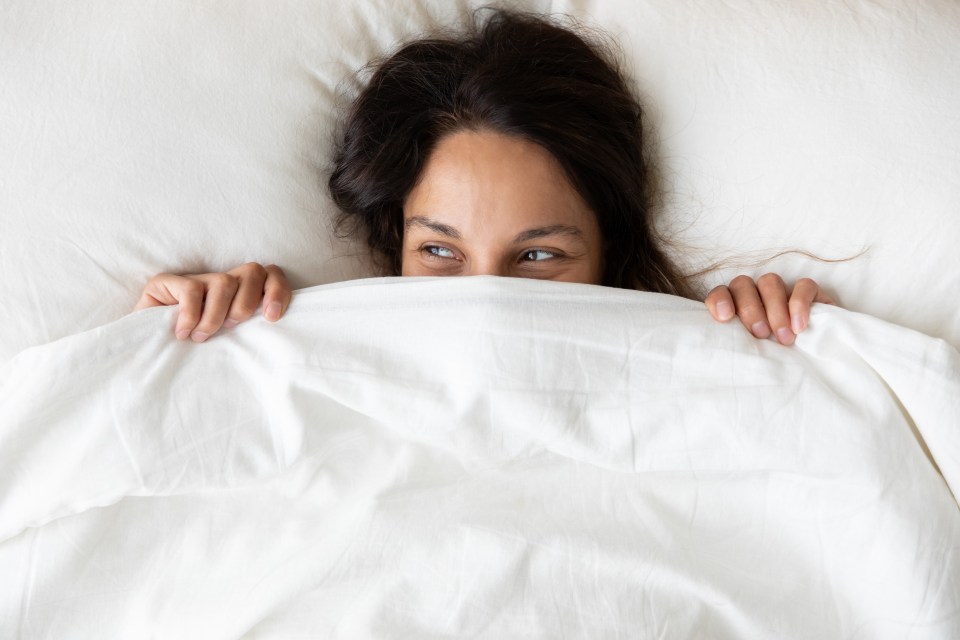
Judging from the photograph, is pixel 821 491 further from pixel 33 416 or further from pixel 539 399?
pixel 33 416

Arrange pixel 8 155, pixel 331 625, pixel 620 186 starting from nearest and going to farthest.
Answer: pixel 331 625 → pixel 8 155 → pixel 620 186

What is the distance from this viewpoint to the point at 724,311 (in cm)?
89

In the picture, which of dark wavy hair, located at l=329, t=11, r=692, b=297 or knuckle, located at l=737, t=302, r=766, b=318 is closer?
knuckle, located at l=737, t=302, r=766, b=318

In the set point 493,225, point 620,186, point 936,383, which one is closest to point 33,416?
point 493,225

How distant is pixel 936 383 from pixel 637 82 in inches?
19.8

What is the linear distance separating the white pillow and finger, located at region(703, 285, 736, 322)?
105mm

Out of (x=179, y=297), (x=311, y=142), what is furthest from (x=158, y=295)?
(x=311, y=142)

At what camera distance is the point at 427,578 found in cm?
77

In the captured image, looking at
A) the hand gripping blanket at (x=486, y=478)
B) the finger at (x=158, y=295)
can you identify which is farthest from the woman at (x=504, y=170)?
the hand gripping blanket at (x=486, y=478)

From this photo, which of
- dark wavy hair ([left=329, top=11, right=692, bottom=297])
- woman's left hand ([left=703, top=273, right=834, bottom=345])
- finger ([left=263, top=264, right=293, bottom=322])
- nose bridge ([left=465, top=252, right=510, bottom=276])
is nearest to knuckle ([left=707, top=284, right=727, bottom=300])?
woman's left hand ([left=703, top=273, right=834, bottom=345])

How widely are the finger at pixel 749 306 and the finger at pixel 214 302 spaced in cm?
54

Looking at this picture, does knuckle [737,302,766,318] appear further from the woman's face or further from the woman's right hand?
the woman's right hand

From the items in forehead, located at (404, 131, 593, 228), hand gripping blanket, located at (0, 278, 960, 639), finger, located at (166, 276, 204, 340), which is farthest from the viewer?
forehead, located at (404, 131, 593, 228)

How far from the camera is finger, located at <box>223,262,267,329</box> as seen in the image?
0.89 m
